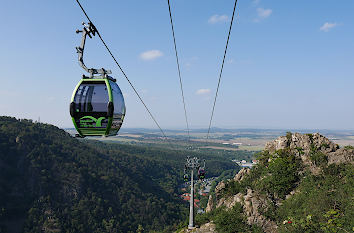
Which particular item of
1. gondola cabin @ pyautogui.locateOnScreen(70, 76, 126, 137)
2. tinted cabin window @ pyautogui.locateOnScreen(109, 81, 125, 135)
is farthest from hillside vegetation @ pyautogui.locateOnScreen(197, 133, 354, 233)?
gondola cabin @ pyautogui.locateOnScreen(70, 76, 126, 137)

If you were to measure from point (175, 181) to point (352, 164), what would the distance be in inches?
6286

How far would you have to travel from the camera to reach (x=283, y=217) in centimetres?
2416

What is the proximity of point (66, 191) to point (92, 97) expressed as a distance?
113 meters

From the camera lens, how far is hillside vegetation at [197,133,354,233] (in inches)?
834

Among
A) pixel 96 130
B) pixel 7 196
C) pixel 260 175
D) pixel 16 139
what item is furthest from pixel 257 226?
pixel 16 139

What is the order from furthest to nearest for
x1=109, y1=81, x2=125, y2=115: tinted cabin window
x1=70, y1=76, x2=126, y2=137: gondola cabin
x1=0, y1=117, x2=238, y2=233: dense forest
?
x1=0, y1=117, x2=238, y2=233: dense forest, x1=109, y1=81, x2=125, y2=115: tinted cabin window, x1=70, y1=76, x2=126, y2=137: gondola cabin

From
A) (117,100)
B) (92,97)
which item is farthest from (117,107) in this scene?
(92,97)

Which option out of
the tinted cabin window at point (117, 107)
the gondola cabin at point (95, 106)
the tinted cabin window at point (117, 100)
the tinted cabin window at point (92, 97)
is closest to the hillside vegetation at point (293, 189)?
the tinted cabin window at point (117, 107)

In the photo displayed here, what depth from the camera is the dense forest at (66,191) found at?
89312mm

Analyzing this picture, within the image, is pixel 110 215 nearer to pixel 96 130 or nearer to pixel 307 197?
pixel 307 197

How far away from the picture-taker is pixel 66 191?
343 ft

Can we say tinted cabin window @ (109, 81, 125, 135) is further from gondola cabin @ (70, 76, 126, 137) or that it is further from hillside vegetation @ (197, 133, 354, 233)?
hillside vegetation @ (197, 133, 354, 233)

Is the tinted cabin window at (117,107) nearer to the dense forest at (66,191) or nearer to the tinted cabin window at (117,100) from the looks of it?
the tinted cabin window at (117,100)

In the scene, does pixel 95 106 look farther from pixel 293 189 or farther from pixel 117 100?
pixel 293 189
